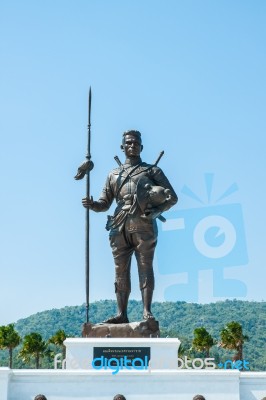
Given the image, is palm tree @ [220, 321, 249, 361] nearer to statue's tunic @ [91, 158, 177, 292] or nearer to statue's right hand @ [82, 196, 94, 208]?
statue's tunic @ [91, 158, 177, 292]

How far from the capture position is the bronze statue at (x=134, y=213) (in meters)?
15.5

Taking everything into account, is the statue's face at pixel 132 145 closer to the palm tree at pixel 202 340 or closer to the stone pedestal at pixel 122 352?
the stone pedestal at pixel 122 352

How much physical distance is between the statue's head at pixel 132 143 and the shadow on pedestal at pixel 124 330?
369 centimetres

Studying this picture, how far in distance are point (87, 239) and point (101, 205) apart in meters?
0.92

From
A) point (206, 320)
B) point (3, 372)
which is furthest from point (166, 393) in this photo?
point (206, 320)

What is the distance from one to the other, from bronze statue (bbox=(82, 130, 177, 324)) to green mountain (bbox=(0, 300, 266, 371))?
79561 mm

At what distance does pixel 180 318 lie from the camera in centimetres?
11112

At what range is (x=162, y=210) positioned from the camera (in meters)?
15.5

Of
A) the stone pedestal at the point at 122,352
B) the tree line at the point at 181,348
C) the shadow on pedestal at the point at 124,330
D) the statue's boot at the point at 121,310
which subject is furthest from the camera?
the tree line at the point at 181,348

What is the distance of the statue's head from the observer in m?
16.1

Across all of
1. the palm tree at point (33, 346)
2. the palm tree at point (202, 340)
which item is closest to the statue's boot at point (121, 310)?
the palm tree at point (202, 340)

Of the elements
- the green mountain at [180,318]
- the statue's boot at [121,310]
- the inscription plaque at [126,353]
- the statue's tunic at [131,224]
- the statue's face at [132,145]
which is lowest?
the inscription plaque at [126,353]

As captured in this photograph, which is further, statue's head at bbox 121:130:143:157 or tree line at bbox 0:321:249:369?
tree line at bbox 0:321:249:369

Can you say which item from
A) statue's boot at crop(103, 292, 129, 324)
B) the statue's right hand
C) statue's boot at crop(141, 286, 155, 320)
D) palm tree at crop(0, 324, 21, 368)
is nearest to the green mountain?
palm tree at crop(0, 324, 21, 368)
